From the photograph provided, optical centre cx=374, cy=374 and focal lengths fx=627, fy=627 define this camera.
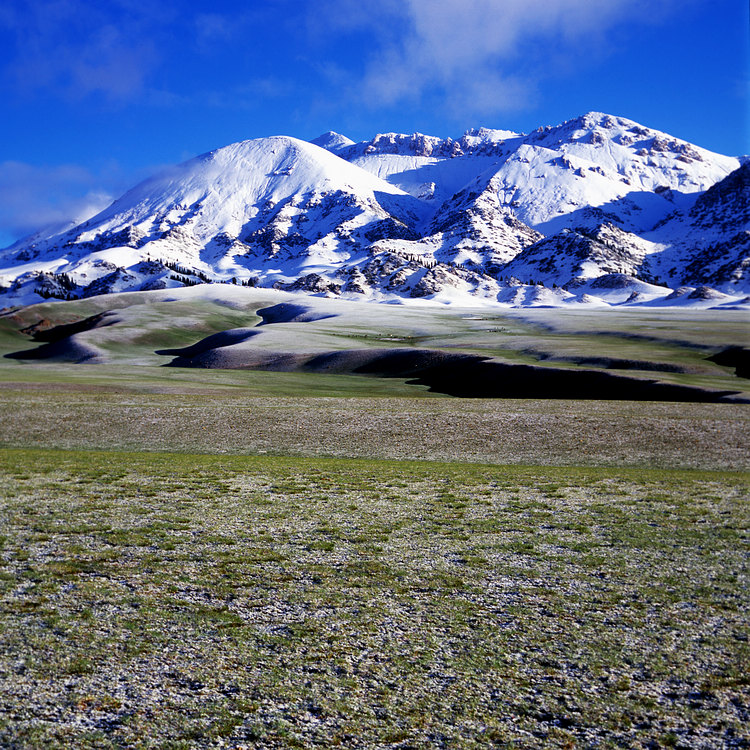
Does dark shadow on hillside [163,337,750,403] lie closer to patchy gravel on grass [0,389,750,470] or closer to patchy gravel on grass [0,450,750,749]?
patchy gravel on grass [0,389,750,470]

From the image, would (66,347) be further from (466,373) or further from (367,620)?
(367,620)

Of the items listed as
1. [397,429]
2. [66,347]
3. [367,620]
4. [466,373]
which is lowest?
[367,620]

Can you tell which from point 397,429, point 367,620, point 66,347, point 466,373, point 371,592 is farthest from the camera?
point 66,347

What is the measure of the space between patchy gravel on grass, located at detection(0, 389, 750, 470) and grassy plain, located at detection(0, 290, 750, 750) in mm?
488

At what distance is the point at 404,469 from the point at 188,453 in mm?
12851

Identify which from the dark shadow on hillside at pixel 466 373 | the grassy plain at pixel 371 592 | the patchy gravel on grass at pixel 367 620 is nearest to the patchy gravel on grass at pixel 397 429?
the grassy plain at pixel 371 592

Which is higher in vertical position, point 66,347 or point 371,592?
point 66,347

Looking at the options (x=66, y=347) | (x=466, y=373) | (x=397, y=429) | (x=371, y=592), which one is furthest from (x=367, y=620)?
(x=66, y=347)

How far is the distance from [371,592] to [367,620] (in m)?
1.51

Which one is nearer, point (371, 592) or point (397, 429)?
point (371, 592)

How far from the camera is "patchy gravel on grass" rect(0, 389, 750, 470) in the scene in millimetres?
36562

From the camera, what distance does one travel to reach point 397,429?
4231cm

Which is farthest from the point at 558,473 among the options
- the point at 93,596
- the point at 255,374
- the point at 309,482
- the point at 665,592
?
the point at 255,374

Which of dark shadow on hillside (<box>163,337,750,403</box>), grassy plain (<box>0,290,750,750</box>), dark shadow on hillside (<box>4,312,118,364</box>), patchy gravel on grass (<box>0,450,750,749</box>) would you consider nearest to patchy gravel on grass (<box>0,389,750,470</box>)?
grassy plain (<box>0,290,750,750</box>)
